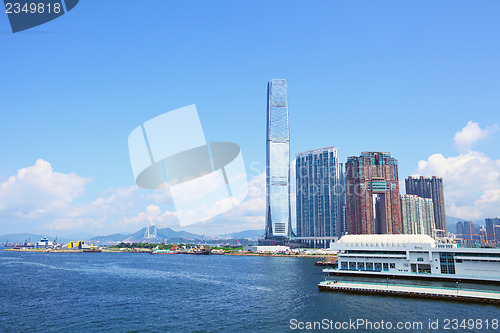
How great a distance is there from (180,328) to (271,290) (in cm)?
2676

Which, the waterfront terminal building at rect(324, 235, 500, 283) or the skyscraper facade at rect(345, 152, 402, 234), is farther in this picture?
the skyscraper facade at rect(345, 152, 402, 234)

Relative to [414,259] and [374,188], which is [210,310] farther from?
[374,188]

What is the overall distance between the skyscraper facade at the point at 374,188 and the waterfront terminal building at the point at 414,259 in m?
126

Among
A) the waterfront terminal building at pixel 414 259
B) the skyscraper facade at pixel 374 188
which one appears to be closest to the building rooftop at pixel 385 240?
the waterfront terminal building at pixel 414 259

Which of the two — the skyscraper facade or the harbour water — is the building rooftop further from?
the skyscraper facade

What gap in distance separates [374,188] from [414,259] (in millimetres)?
133236

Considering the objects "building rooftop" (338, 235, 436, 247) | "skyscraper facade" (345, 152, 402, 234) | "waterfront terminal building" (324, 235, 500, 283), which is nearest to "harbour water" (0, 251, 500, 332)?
"waterfront terminal building" (324, 235, 500, 283)

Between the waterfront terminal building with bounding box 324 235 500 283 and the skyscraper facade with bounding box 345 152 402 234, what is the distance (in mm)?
126072

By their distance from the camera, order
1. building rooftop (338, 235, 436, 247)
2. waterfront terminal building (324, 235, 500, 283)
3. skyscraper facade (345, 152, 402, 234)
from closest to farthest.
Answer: waterfront terminal building (324, 235, 500, 283)
building rooftop (338, 235, 436, 247)
skyscraper facade (345, 152, 402, 234)

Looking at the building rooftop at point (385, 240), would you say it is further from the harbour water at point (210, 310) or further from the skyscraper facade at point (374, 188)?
the skyscraper facade at point (374, 188)

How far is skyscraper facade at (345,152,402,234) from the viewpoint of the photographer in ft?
586

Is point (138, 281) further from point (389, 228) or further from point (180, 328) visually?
point (389, 228)

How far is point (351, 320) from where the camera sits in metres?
38.5

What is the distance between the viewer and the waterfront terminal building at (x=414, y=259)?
1934 inches
